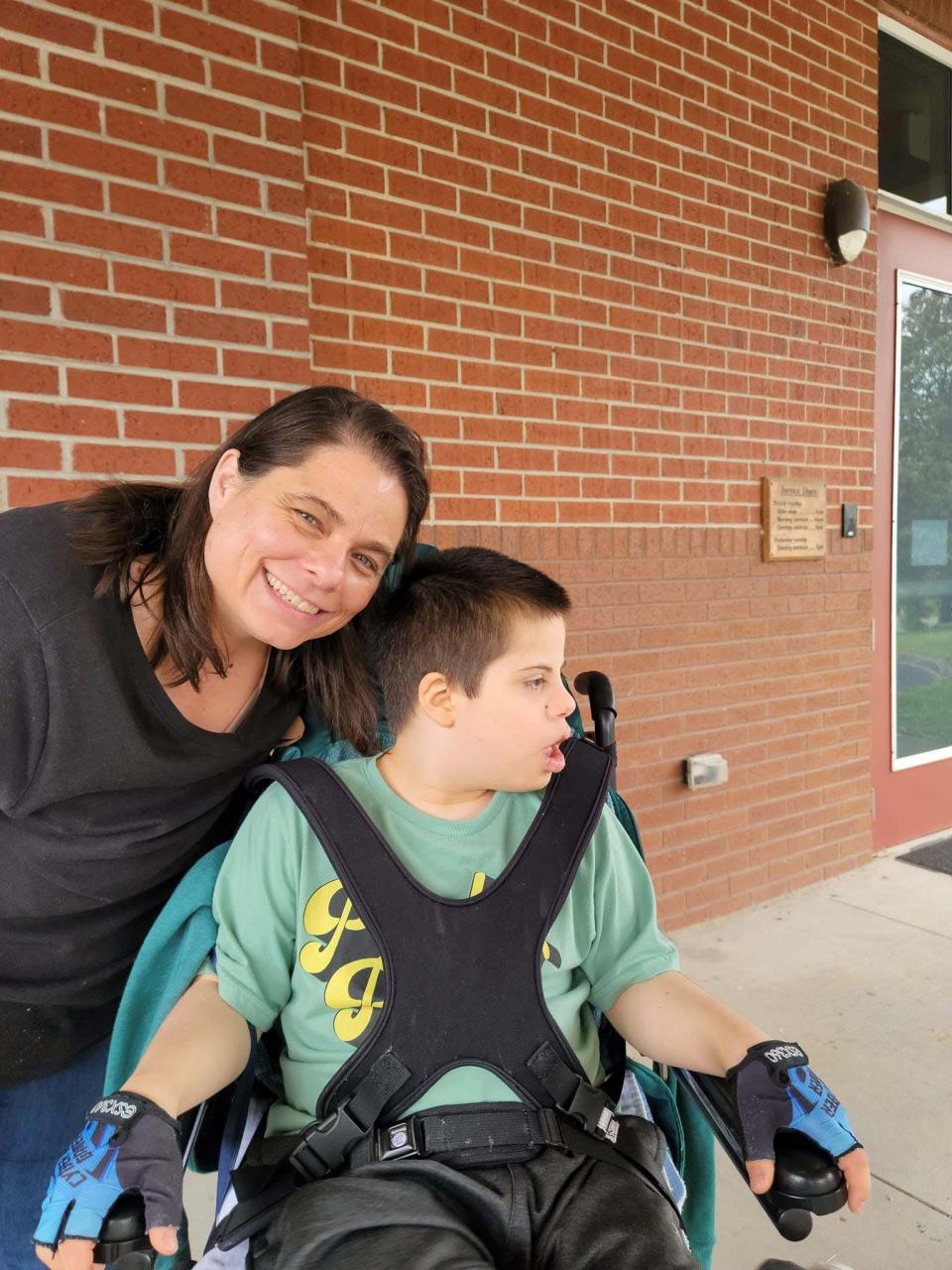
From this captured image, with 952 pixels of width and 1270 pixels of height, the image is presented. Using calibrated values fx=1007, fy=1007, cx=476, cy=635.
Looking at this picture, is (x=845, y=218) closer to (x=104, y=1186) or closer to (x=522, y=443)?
(x=522, y=443)

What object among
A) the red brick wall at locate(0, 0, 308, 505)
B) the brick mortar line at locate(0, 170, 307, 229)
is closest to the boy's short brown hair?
the red brick wall at locate(0, 0, 308, 505)

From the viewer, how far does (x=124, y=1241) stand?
3.28 ft

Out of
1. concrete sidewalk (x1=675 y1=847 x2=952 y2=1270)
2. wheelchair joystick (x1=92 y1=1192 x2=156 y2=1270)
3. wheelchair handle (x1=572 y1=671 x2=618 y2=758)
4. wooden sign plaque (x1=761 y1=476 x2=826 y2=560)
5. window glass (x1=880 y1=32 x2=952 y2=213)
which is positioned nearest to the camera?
wheelchair joystick (x1=92 y1=1192 x2=156 y2=1270)

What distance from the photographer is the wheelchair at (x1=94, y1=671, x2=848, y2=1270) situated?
1.01 metres

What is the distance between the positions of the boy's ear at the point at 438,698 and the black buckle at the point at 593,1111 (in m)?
0.53

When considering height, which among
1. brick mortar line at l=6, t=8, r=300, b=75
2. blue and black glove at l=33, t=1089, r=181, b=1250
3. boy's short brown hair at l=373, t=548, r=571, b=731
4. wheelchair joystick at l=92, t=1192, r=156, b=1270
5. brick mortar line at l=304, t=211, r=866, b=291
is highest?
brick mortar line at l=6, t=8, r=300, b=75

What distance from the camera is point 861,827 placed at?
4.62 meters

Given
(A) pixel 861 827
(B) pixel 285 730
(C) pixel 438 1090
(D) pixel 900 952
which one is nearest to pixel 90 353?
(B) pixel 285 730

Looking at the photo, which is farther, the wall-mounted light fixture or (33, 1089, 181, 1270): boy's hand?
the wall-mounted light fixture

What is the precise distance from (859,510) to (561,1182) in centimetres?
390

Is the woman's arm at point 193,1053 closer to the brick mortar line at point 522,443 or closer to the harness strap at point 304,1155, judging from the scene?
the harness strap at point 304,1155

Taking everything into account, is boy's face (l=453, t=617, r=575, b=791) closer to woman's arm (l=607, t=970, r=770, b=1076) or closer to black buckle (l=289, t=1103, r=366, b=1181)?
woman's arm (l=607, t=970, r=770, b=1076)

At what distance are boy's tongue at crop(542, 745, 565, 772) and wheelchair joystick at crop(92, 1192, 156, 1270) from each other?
2.37 ft

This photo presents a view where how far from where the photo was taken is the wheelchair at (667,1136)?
101cm
